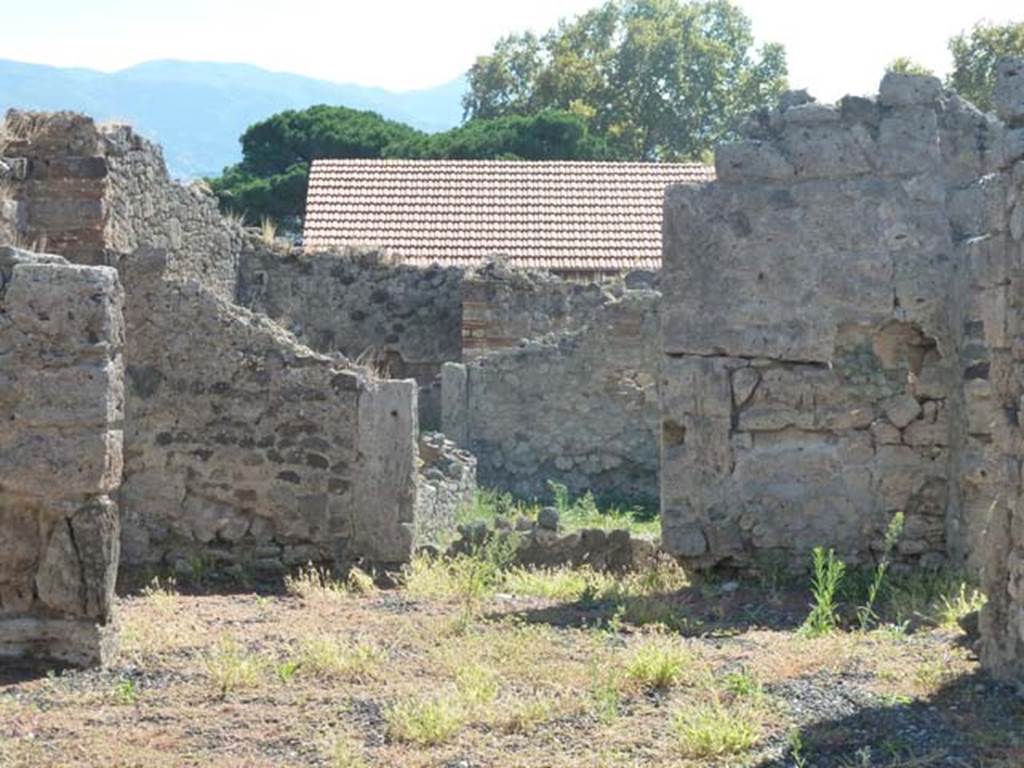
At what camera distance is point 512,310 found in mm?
20594

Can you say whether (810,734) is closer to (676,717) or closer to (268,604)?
(676,717)

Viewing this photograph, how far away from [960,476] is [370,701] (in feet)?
13.9

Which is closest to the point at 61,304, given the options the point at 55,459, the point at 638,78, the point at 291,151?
the point at 55,459

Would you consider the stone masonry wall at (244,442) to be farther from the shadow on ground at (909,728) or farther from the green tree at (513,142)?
the green tree at (513,142)

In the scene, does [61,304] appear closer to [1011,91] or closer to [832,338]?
[1011,91]

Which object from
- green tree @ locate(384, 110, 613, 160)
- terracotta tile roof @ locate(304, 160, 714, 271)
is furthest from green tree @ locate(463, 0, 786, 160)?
terracotta tile roof @ locate(304, 160, 714, 271)

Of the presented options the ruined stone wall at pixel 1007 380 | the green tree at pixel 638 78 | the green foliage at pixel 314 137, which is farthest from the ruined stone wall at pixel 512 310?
the green tree at pixel 638 78

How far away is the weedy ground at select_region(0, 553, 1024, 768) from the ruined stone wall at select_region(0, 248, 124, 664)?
277mm

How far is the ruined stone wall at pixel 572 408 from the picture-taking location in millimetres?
17844

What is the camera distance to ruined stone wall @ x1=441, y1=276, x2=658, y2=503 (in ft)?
58.5

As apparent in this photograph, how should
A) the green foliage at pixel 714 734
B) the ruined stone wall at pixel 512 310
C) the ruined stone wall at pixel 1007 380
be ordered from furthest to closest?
1. the ruined stone wall at pixel 512 310
2. the ruined stone wall at pixel 1007 380
3. the green foliage at pixel 714 734

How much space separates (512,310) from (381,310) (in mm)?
1803

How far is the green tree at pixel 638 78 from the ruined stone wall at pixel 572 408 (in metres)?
31.3

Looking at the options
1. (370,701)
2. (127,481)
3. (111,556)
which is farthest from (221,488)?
(370,701)
